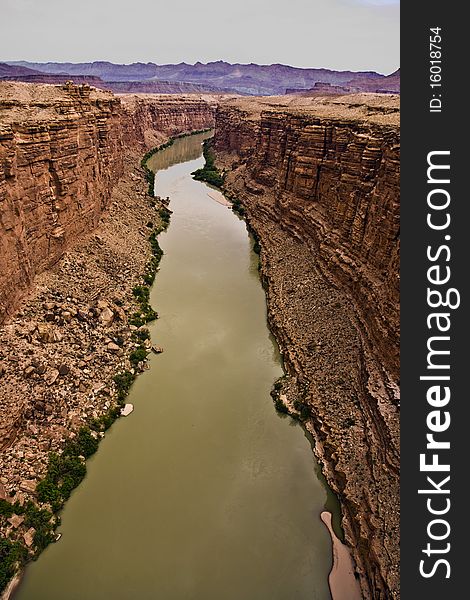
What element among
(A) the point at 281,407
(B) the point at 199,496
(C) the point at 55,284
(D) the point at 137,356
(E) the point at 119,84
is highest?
(E) the point at 119,84

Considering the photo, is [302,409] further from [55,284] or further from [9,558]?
[55,284]

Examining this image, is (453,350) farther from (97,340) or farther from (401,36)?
(97,340)

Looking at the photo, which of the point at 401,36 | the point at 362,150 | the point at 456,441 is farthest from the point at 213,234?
the point at 456,441

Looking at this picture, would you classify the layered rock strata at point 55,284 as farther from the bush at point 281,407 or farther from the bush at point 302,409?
the bush at point 302,409

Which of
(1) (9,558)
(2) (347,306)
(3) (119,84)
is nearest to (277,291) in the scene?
(2) (347,306)

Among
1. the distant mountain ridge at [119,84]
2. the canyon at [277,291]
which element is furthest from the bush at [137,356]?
the distant mountain ridge at [119,84]

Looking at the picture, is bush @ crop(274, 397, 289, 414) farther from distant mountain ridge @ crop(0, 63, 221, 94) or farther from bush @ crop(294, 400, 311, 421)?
distant mountain ridge @ crop(0, 63, 221, 94)
